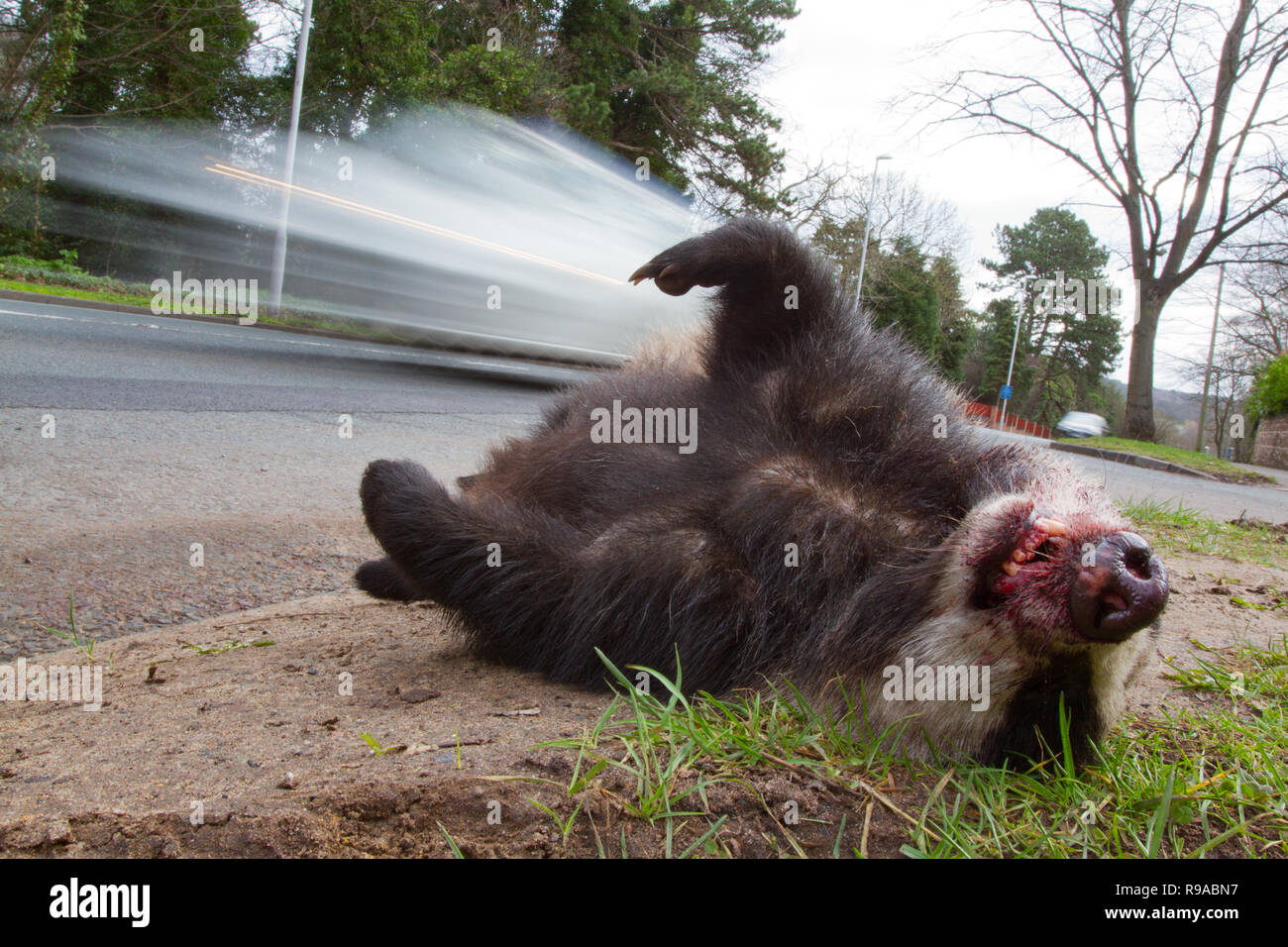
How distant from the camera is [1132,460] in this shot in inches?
715

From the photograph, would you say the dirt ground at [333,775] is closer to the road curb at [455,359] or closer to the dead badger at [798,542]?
the dead badger at [798,542]

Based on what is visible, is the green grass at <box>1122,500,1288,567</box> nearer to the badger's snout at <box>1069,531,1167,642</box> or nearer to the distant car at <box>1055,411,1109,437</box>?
the badger's snout at <box>1069,531,1167,642</box>

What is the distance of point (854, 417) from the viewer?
280 cm

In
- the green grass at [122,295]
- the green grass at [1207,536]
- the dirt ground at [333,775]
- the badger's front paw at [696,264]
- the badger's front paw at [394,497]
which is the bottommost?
the dirt ground at [333,775]

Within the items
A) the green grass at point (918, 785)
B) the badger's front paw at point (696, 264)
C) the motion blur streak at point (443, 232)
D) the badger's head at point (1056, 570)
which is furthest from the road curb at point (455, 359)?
the green grass at point (918, 785)

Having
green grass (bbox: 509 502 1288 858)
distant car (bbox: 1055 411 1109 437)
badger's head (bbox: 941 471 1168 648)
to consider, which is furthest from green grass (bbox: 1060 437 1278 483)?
green grass (bbox: 509 502 1288 858)

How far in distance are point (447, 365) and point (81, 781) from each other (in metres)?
11.1

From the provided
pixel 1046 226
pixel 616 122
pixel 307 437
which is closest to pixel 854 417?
pixel 307 437

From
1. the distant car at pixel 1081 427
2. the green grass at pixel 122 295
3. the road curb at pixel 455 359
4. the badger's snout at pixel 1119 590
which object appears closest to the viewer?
the badger's snout at pixel 1119 590

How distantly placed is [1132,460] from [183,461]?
18.2 metres

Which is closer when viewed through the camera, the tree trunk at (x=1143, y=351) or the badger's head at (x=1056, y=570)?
the badger's head at (x=1056, y=570)

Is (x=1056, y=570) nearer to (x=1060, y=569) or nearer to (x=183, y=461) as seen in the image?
(x=1060, y=569)

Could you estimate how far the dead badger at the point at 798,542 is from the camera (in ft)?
6.86

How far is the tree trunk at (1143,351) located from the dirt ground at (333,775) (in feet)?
70.7
